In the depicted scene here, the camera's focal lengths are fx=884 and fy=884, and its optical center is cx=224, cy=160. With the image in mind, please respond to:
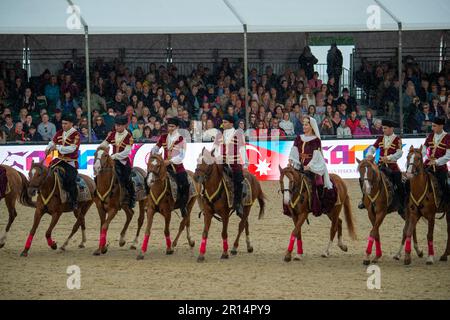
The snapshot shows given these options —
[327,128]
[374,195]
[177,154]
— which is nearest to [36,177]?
[177,154]

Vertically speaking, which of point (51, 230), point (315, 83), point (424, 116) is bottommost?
point (51, 230)

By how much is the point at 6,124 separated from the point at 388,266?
13.1 meters

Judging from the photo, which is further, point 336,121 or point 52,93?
point 52,93

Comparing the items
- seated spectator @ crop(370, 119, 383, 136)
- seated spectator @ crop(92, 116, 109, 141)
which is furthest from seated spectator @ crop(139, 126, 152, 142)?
seated spectator @ crop(370, 119, 383, 136)

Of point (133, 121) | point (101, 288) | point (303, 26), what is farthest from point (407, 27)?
point (101, 288)

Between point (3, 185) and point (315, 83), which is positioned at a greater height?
point (315, 83)

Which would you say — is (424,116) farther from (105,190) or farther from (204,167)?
(105,190)

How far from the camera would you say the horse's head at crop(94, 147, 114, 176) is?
14.3 meters

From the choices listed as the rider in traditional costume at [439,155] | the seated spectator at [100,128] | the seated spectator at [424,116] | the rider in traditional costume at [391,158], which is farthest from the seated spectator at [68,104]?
the rider in traditional costume at [439,155]

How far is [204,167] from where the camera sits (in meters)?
13.6

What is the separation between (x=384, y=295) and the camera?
11156 millimetres

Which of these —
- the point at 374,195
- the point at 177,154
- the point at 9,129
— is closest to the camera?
the point at 374,195

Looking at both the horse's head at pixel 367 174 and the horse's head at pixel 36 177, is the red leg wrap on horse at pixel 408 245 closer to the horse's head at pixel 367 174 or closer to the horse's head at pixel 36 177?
the horse's head at pixel 367 174

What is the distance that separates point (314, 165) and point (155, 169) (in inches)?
98.5
